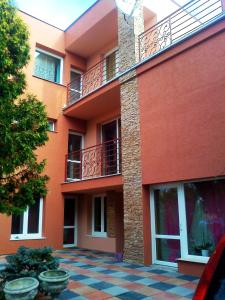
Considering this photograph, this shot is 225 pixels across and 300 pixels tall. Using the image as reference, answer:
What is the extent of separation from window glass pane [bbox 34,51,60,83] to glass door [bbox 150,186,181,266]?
741 cm

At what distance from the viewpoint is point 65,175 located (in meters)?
11.5

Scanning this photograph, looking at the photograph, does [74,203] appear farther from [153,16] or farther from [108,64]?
[153,16]

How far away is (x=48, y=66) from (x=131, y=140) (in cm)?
633

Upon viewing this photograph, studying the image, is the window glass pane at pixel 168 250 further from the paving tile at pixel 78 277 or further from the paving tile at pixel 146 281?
the paving tile at pixel 78 277

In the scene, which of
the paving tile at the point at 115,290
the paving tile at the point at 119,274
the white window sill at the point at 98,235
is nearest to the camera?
the paving tile at the point at 115,290

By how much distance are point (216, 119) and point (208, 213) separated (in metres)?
2.22

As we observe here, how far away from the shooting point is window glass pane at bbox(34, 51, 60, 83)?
12109mm

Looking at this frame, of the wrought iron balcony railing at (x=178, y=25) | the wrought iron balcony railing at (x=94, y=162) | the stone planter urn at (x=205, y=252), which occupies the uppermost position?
→ the wrought iron balcony railing at (x=178, y=25)

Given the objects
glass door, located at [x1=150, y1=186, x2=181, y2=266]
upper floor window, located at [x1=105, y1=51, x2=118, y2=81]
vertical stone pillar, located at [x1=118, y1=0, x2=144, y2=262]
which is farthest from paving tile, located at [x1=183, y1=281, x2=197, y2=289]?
upper floor window, located at [x1=105, y1=51, x2=118, y2=81]

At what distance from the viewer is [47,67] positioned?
12.5m

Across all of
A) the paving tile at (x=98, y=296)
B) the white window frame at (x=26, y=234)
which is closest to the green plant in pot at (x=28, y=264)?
the paving tile at (x=98, y=296)

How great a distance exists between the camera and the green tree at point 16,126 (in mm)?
4977

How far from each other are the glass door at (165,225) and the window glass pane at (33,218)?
4849 mm

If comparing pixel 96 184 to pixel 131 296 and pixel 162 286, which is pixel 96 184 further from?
pixel 131 296
